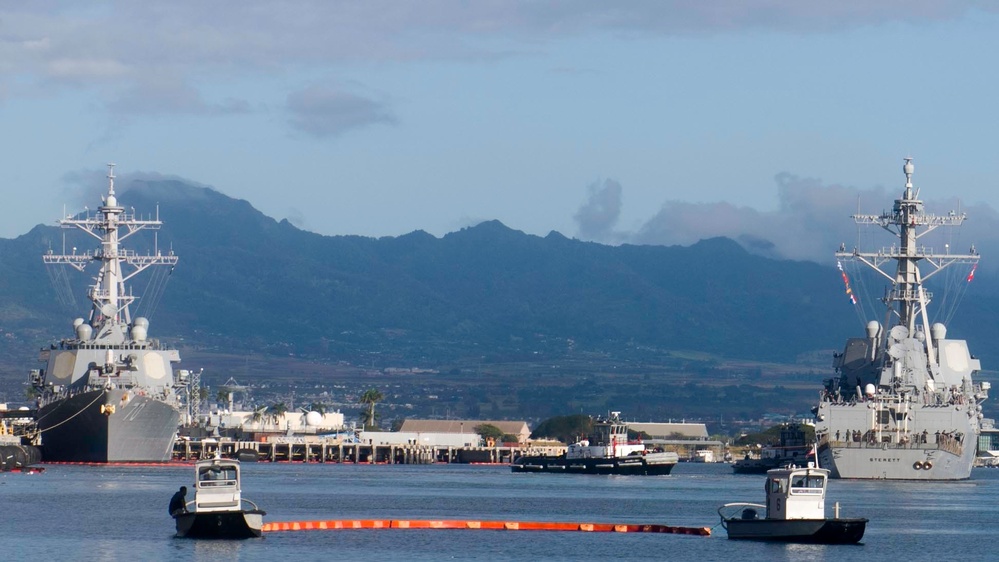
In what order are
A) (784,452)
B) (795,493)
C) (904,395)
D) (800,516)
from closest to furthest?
(795,493)
(800,516)
(904,395)
(784,452)

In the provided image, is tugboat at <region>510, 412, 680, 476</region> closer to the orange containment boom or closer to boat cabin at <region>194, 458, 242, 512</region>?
the orange containment boom

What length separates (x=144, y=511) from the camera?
235 ft

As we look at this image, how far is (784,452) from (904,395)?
27214mm

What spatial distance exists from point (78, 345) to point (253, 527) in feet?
249

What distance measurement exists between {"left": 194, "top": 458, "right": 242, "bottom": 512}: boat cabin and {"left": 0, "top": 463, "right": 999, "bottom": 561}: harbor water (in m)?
1.37

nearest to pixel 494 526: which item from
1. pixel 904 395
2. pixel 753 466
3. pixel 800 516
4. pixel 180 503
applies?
pixel 800 516

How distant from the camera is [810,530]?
5847 centimetres

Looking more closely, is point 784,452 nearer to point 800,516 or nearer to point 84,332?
point 84,332

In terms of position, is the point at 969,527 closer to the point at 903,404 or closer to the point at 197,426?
the point at 903,404

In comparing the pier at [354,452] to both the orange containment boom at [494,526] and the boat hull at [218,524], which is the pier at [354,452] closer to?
the orange containment boom at [494,526]

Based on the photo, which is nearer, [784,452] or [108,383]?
[108,383]

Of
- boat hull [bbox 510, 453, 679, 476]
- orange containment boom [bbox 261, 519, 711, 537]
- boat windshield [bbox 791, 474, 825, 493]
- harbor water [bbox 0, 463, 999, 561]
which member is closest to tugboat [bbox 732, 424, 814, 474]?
boat hull [bbox 510, 453, 679, 476]

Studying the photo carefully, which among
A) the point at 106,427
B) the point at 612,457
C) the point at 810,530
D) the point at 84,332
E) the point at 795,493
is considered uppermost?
the point at 84,332

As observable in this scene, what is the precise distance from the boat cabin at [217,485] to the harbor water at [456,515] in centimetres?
137
